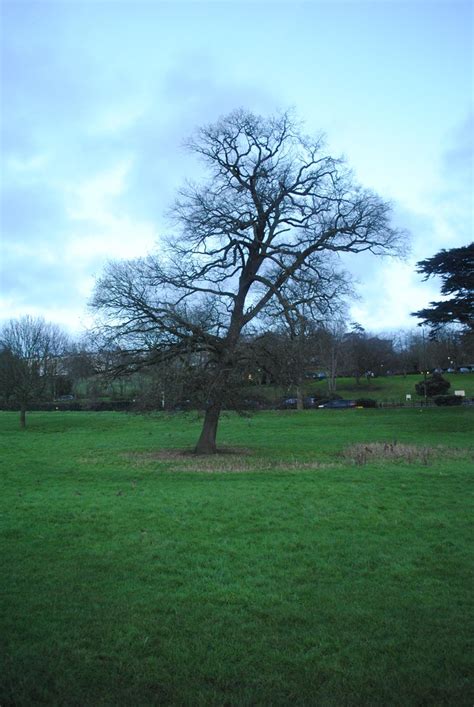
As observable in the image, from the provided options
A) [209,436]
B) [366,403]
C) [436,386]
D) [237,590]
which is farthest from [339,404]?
[237,590]

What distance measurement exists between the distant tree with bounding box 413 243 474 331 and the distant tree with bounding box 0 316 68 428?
90.6 ft

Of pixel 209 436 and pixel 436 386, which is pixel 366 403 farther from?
pixel 209 436

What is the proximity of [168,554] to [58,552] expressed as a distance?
1.75 m

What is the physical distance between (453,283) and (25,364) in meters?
33.3

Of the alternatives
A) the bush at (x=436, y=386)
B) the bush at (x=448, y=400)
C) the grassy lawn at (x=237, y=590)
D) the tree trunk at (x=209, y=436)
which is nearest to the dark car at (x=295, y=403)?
the bush at (x=448, y=400)

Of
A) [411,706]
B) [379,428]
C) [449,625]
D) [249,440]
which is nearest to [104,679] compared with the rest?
[411,706]

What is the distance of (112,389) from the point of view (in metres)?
24.2

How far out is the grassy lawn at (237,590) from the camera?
16.4ft

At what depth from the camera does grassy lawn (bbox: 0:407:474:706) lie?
197 inches

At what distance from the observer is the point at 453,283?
39.1 m

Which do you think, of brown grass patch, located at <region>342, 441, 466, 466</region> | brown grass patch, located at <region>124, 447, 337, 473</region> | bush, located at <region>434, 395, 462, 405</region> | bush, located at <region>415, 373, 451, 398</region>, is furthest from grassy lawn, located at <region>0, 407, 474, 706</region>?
bush, located at <region>415, 373, 451, 398</region>

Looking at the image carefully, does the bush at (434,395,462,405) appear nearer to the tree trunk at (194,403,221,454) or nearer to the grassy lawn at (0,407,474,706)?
the tree trunk at (194,403,221,454)

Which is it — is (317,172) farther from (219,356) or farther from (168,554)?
(168,554)

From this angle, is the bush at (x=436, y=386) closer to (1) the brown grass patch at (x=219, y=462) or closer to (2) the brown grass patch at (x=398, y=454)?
(2) the brown grass patch at (x=398, y=454)
